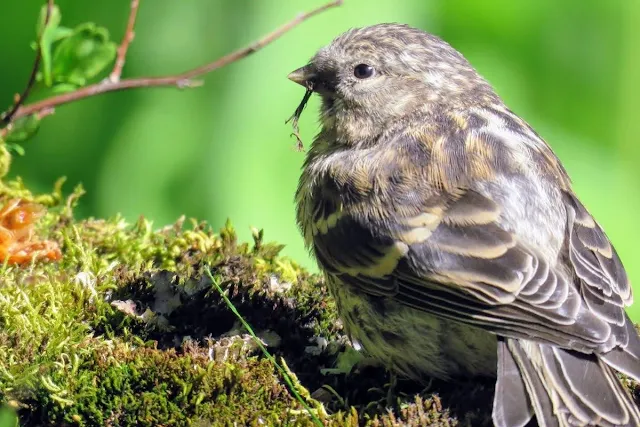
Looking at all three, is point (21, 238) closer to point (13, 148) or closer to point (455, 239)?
point (13, 148)

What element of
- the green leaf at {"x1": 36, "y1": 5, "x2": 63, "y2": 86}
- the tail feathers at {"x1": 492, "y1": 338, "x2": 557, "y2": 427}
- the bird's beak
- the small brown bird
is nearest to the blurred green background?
the bird's beak

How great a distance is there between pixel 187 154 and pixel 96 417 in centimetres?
223

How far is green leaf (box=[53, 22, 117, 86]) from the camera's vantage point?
3.70 metres

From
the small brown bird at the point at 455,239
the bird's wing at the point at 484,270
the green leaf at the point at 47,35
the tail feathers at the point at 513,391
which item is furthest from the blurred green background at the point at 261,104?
the tail feathers at the point at 513,391

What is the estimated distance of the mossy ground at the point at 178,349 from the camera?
2.81m

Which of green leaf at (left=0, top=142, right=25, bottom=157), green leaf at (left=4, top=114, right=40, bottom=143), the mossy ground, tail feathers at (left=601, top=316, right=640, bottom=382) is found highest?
green leaf at (left=4, top=114, right=40, bottom=143)

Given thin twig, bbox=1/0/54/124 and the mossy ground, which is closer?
the mossy ground

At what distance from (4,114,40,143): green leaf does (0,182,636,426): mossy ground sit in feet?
1.28

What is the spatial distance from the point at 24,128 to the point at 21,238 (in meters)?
0.46

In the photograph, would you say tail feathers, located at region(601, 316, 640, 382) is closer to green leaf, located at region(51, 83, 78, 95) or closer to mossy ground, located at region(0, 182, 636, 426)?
mossy ground, located at region(0, 182, 636, 426)

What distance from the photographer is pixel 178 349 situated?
3.04 metres

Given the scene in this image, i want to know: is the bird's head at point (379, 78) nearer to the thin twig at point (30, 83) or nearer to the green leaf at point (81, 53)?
the green leaf at point (81, 53)

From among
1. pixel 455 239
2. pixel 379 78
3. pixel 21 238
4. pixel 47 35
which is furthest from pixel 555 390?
pixel 47 35

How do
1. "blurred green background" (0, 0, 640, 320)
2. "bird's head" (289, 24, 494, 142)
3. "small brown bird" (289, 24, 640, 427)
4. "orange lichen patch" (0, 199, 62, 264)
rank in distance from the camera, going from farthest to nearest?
"blurred green background" (0, 0, 640, 320)
"bird's head" (289, 24, 494, 142)
"orange lichen patch" (0, 199, 62, 264)
"small brown bird" (289, 24, 640, 427)
